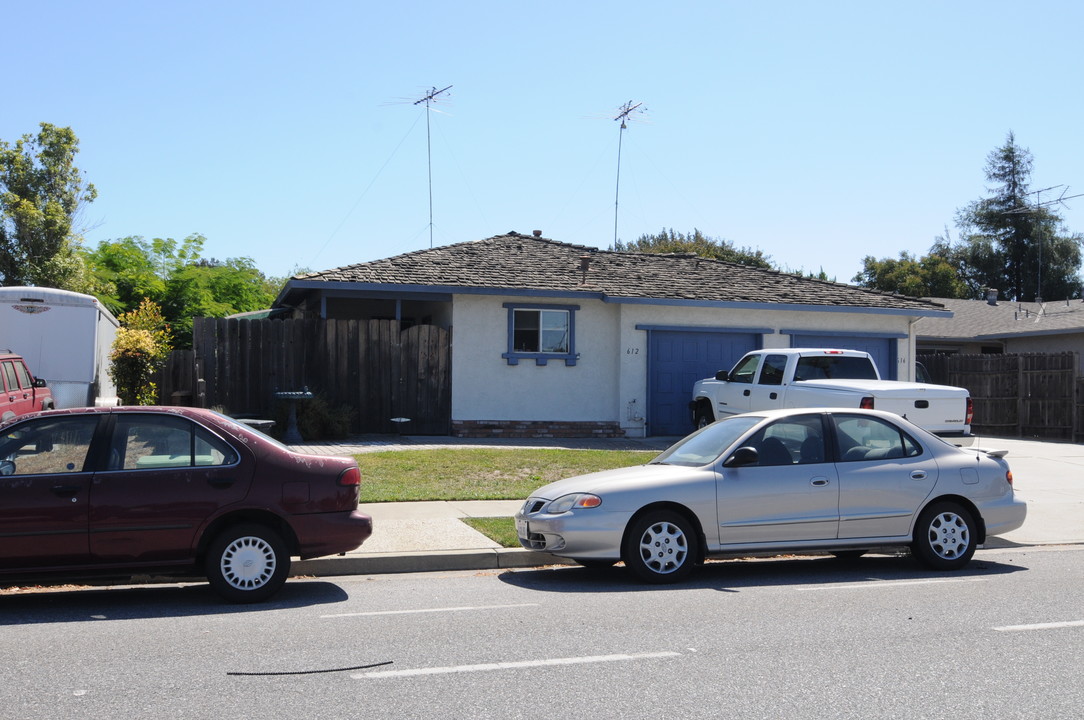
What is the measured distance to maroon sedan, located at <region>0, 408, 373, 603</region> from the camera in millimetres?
7488

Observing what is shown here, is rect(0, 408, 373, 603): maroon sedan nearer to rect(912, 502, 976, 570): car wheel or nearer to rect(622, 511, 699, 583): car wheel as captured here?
rect(622, 511, 699, 583): car wheel

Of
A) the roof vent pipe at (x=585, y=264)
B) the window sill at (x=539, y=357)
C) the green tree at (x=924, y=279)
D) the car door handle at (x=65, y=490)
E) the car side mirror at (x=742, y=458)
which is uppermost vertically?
the green tree at (x=924, y=279)

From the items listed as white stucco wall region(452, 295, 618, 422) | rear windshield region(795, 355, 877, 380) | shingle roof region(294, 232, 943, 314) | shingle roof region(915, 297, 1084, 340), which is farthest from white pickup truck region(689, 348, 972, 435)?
shingle roof region(915, 297, 1084, 340)

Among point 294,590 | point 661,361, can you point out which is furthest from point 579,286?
point 294,590

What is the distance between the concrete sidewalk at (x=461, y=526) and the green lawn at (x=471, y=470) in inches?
17.1

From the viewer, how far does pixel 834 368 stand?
15.9 meters

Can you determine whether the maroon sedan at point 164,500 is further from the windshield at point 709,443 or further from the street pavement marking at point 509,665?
the windshield at point 709,443

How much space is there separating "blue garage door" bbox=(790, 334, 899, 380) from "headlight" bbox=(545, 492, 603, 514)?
1387 cm

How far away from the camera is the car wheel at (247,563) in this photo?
778cm

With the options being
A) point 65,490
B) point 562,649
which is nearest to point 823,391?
point 562,649

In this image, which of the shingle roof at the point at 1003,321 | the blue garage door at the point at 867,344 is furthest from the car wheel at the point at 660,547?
the shingle roof at the point at 1003,321

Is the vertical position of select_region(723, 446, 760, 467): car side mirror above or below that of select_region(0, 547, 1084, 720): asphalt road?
above

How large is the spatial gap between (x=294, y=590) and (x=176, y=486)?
4.78 ft

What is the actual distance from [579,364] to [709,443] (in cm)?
1089
